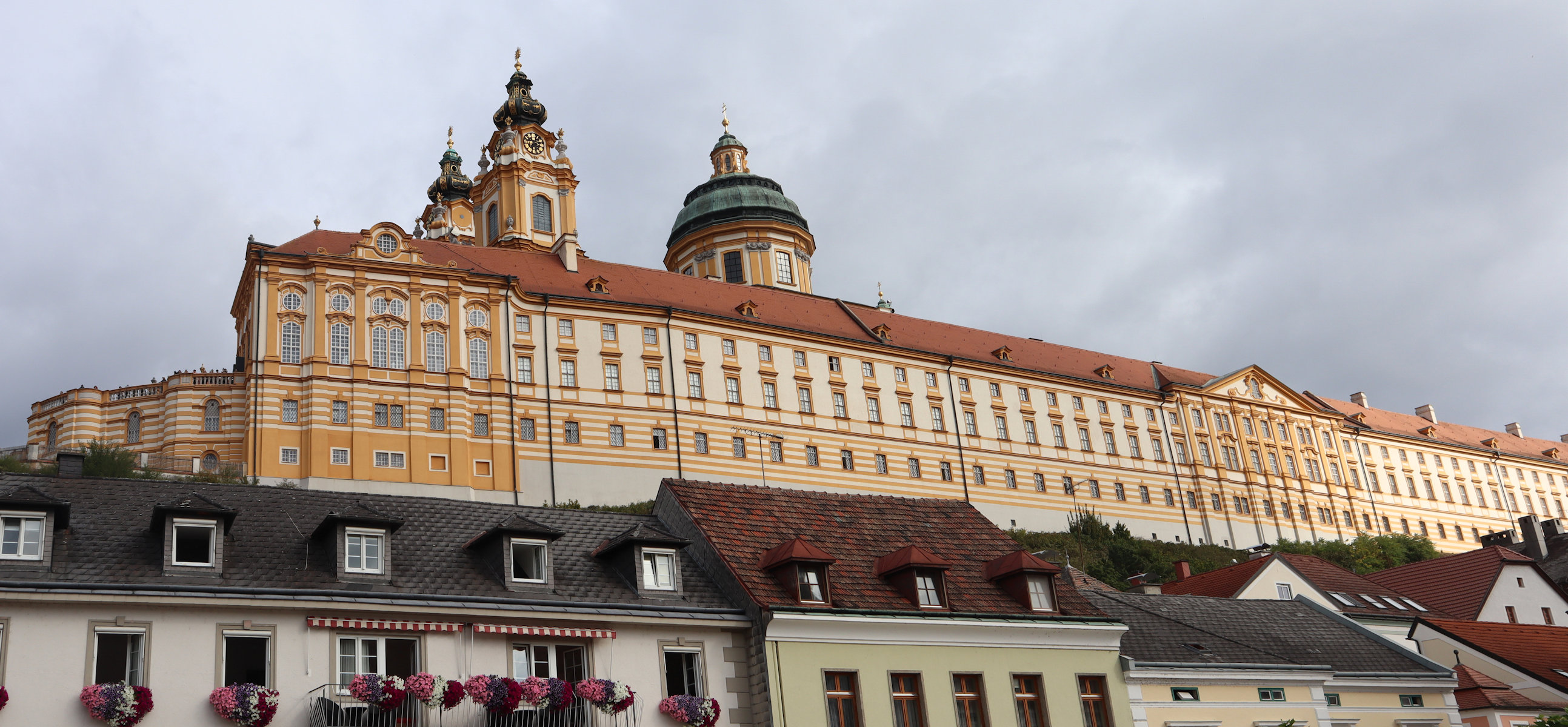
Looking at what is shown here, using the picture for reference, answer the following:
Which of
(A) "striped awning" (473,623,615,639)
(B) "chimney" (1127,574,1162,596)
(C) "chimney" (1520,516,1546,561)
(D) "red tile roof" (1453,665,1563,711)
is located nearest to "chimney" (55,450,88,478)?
(A) "striped awning" (473,623,615,639)

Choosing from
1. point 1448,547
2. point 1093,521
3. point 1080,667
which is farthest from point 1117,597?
point 1448,547

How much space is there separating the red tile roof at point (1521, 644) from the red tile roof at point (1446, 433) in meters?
68.6

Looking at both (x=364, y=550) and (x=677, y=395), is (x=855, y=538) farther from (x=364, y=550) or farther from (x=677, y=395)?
(x=677, y=395)

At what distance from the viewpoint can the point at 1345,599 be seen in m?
46.4

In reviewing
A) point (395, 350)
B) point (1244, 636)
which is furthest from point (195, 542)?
point (395, 350)

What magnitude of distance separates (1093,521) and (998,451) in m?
6.38

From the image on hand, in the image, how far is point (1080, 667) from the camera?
2906 cm

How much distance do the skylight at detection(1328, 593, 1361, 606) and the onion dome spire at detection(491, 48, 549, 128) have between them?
193ft

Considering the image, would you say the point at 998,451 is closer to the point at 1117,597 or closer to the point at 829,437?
the point at 829,437

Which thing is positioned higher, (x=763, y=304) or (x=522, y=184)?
(x=522, y=184)

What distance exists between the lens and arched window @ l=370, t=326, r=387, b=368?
221 feet

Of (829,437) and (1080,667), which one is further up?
(829,437)

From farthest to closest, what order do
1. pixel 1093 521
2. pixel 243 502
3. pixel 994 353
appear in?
pixel 994 353 < pixel 1093 521 < pixel 243 502

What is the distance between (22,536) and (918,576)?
1508 cm
